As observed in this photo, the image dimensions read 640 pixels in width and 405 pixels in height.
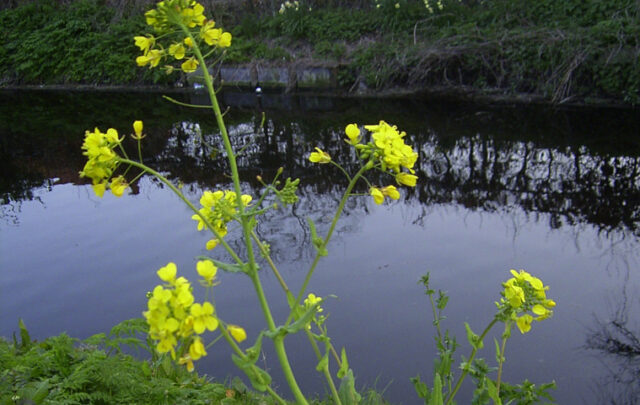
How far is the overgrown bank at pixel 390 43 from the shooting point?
8148 millimetres

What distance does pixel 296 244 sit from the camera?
470 cm

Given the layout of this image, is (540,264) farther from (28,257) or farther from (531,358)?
(28,257)

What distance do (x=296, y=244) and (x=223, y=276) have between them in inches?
27.8

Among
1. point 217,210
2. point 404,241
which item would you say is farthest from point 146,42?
point 404,241

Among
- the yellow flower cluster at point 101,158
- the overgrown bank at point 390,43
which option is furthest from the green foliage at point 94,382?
the overgrown bank at point 390,43

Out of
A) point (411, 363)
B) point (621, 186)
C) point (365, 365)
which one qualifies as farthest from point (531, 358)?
point (621, 186)

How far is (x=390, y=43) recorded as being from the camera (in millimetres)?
10219

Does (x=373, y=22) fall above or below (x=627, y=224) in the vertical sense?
above

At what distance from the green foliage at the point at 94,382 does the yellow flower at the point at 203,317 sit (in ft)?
4.22

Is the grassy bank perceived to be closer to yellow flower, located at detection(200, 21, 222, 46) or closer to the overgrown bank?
yellow flower, located at detection(200, 21, 222, 46)

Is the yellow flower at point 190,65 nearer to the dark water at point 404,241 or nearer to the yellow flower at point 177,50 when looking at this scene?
the yellow flower at point 177,50

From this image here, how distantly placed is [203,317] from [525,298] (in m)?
0.93

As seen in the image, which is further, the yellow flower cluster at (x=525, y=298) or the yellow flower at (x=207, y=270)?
the yellow flower cluster at (x=525, y=298)

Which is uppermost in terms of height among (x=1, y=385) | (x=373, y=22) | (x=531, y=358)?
(x=373, y=22)
